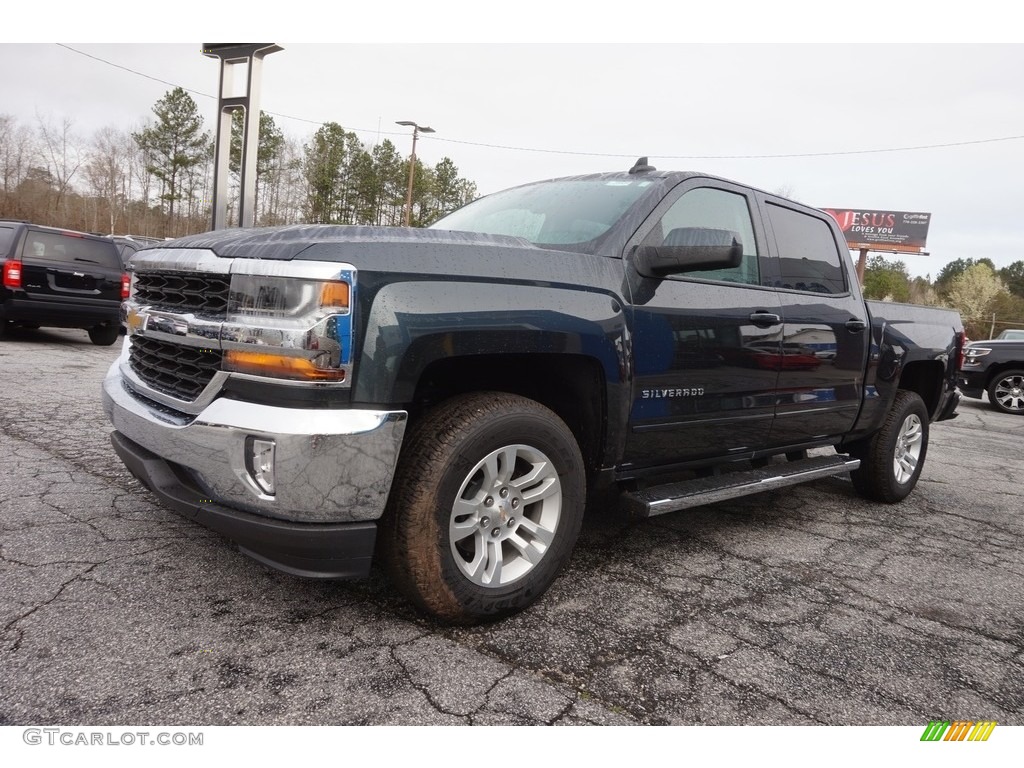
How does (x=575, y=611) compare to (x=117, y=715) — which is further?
(x=575, y=611)

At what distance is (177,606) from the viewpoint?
2443mm

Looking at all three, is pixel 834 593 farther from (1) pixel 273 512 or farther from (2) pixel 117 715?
(2) pixel 117 715

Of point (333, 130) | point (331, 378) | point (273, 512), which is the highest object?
point (333, 130)

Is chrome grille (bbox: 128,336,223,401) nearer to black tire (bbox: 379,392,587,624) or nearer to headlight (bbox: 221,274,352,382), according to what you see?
headlight (bbox: 221,274,352,382)

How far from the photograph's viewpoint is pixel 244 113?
295 inches

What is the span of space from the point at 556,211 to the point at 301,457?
185 cm

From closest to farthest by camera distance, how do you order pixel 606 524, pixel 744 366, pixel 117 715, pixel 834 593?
pixel 117 715, pixel 834 593, pixel 744 366, pixel 606 524

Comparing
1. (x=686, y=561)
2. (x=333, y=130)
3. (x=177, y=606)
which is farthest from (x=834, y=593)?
(x=333, y=130)

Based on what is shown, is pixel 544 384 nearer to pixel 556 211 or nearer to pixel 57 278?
pixel 556 211

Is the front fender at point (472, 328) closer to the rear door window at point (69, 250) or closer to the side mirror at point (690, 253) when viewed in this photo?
the side mirror at point (690, 253)

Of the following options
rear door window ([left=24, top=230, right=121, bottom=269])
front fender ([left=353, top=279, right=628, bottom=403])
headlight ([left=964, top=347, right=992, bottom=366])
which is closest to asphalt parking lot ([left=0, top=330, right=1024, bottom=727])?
Result: front fender ([left=353, top=279, right=628, bottom=403])

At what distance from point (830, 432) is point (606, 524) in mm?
1499

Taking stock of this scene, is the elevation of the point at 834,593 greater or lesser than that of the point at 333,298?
lesser
